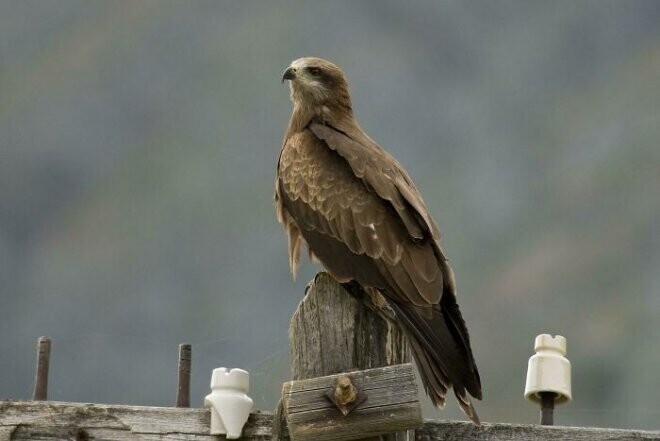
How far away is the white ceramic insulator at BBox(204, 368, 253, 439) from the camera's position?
11.5 feet

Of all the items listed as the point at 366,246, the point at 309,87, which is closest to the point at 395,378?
the point at 366,246

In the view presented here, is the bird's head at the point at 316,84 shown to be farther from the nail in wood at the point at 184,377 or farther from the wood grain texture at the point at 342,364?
the nail in wood at the point at 184,377

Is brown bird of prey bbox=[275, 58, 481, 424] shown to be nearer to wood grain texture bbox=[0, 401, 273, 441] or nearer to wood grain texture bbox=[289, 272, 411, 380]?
wood grain texture bbox=[289, 272, 411, 380]

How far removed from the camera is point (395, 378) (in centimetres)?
323

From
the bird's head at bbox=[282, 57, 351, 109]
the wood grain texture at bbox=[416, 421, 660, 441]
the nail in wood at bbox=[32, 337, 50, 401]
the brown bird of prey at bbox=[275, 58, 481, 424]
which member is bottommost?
the wood grain texture at bbox=[416, 421, 660, 441]

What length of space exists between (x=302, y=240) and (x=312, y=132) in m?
0.73

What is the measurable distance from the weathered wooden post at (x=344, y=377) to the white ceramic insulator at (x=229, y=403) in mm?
164

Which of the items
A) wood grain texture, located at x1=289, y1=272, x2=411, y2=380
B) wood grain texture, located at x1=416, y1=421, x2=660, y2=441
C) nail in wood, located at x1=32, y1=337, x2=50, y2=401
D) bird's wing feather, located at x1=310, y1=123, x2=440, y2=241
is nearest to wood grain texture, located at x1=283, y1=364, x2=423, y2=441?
wood grain texture, located at x1=289, y1=272, x2=411, y2=380

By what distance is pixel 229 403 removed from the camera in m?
3.52

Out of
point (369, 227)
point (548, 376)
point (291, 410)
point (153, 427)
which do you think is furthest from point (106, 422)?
point (369, 227)

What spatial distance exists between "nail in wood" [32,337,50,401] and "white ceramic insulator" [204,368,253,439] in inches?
24.7

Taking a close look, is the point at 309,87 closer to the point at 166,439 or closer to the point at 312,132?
the point at 312,132

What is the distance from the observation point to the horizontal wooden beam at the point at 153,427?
11.6 feet

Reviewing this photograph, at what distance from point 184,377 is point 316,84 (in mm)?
3222
